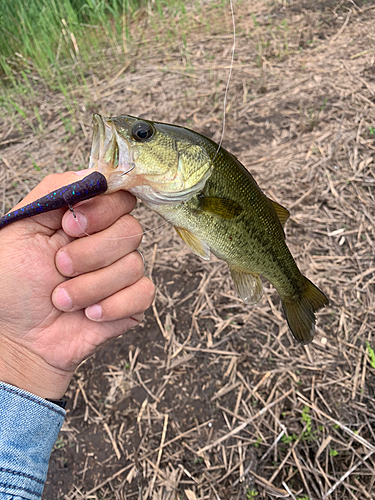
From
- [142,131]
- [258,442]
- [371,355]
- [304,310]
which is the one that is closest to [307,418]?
[258,442]

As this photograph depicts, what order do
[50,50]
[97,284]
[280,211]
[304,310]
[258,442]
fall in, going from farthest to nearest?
1. [50,50]
2. [258,442]
3. [304,310]
4. [280,211]
5. [97,284]

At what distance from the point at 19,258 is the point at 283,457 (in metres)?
1.87

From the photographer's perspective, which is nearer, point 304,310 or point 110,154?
point 110,154

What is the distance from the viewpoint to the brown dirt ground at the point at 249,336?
213cm

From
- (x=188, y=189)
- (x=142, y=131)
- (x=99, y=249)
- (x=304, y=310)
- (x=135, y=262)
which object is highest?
(x=142, y=131)

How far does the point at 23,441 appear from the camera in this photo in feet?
4.35

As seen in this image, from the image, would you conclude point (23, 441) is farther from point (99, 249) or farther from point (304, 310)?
point (304, 310)

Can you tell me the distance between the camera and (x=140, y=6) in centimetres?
576

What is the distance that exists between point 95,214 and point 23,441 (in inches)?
35.2

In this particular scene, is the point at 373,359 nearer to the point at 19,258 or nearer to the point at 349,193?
the point at 349,193

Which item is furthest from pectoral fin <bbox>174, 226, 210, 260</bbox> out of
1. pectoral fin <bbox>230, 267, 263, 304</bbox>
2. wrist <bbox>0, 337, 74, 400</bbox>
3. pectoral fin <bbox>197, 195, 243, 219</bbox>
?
wrist <bbox>0, 337, 74, 400</bbox>

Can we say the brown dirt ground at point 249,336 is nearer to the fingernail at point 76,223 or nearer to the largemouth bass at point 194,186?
the largemouth bass at point 194,186

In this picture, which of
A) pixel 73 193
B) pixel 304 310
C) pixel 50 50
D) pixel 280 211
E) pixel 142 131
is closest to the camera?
pixel 73 193

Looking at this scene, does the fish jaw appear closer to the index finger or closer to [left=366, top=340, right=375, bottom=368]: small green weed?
the index finger
